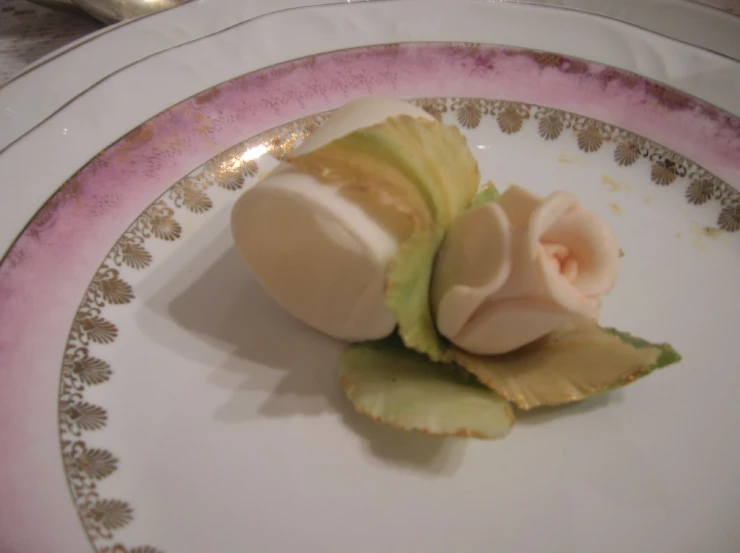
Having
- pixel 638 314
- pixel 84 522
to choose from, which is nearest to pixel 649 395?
pixel 638 314

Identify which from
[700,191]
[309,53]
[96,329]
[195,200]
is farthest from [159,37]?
[700,191]

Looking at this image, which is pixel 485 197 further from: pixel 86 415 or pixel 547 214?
pixel 86 415

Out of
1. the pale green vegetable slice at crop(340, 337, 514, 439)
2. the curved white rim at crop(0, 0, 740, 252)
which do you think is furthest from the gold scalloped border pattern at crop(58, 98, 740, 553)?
the pale green vegetable slice at crop(340, 337, 514, 439)

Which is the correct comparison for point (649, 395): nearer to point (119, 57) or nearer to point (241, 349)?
point (241, 349)

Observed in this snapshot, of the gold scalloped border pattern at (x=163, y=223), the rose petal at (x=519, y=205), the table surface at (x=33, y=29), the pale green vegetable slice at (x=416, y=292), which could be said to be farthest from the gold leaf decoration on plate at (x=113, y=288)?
the table surface at (x=33, y=29)

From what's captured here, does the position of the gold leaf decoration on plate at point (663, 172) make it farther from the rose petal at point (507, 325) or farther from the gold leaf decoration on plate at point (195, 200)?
the gold leaf decoration on plate at point (195, 200)
